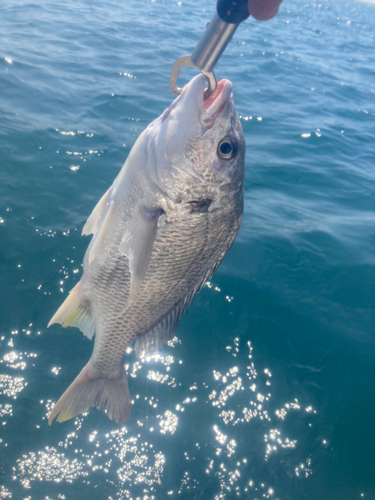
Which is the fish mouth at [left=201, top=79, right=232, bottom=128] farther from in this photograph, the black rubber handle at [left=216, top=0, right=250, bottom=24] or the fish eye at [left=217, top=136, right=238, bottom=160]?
the black rubber handle at [left=216, top=0, right=250, bottom=24]

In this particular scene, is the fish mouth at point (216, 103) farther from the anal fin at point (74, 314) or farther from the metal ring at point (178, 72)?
the anal fin at point (74, 314)

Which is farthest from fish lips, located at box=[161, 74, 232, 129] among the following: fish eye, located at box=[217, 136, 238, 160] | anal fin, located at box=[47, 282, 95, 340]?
anal fin, located at box=[47, 282, 95, 340]

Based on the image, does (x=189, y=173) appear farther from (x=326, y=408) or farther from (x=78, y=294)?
(x=326, y=408)

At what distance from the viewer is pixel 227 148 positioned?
7.22 ft

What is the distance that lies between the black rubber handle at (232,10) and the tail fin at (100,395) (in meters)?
2.63

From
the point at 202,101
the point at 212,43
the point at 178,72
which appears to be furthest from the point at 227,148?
the point at 212,43

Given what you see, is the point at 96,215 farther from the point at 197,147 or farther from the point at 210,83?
the point at 210,83

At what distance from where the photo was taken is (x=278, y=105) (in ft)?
33.3

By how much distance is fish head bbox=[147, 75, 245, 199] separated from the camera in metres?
2.12

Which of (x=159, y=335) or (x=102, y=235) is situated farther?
(x=159, y=335)

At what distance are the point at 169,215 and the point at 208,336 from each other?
209 cm

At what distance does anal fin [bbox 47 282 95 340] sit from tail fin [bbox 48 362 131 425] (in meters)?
0.36

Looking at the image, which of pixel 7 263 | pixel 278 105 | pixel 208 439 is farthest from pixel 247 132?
pixel 208 439

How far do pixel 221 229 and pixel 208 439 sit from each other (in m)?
2.11
